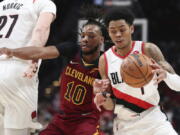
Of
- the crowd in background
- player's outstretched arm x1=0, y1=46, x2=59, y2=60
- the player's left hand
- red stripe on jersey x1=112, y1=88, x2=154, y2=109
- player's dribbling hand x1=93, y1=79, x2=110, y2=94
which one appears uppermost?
player's outstretched arm x1=0, y1=46, x2=59, y2=60

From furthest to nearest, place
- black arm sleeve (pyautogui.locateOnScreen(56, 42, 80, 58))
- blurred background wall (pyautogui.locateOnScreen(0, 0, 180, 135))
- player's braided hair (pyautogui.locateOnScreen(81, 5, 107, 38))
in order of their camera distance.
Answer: blurred background wall (pyautogui.locateOnScreen(0, 0, 180, 135))
player's braided hair (pyautogui.locateOnScreen(81, 5, 107, 38))
black arm sleeve (pyautogui.locateOnScreen(56, 42, 80, 58))

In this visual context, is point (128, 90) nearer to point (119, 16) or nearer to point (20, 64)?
point (119, 16)

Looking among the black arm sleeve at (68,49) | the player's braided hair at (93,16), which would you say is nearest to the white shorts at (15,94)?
the black arm sleeve at (68,49)

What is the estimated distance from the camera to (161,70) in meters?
3.72

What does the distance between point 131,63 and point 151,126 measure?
71 cm

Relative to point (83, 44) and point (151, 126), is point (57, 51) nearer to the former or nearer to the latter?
point (83, 44)

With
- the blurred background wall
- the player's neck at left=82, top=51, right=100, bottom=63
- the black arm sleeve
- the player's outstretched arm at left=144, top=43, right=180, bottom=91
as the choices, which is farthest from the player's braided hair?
the blurred background wall

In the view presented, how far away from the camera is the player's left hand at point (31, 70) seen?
389 cm

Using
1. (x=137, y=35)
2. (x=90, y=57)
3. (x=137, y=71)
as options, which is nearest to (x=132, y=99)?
(x=137, y=71)

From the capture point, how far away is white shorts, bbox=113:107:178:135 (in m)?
4.11

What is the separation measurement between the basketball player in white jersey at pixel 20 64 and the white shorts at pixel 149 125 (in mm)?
965

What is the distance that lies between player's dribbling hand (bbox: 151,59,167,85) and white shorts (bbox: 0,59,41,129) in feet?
4.12

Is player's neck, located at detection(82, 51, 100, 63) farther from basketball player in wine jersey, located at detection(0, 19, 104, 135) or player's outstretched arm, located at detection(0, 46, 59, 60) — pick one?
player's outstretched arm, located at detection(0, 46, 59, 60)

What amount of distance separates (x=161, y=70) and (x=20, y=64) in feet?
4.53
